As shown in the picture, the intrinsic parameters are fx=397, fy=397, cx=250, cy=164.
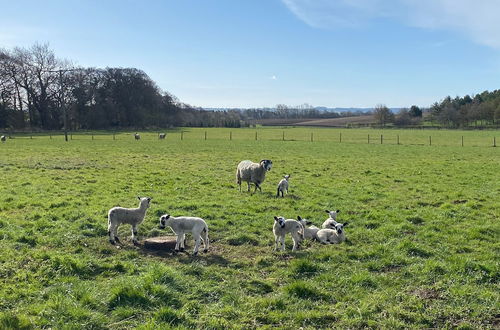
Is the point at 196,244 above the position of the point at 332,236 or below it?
above

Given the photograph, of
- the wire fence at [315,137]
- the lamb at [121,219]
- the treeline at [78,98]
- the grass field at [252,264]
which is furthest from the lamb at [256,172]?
the treeline at [78,98]

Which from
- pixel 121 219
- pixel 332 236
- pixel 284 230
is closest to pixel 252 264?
pixel 284 230

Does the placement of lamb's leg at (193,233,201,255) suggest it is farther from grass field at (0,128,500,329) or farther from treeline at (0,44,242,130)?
treeline at (0,44,242,130)

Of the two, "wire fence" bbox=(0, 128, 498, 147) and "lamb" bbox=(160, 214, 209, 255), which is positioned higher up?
"wire fence" bbox=(0, 128, 498, 147)

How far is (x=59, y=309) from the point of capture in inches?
245

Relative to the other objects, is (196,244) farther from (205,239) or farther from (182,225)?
(182,225)

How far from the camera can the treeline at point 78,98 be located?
265ft

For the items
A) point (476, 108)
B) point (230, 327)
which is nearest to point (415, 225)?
point (230, 327)

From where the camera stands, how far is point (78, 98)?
9000cm

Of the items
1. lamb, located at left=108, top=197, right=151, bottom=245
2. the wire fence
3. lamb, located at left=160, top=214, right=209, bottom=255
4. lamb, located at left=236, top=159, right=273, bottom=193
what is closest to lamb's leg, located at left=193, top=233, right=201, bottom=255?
lamb, located at left=160, top=214, right=209, bottom=255

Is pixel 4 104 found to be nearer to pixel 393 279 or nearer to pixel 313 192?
pixel 313 192

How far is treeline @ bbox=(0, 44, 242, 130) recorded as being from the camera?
8081 centimetres

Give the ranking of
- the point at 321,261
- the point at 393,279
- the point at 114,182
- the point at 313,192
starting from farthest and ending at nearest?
the point at 114,182, the point at 313,192, the point at 321,261, the point at 393,279

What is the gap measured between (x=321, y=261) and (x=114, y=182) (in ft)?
41.3
